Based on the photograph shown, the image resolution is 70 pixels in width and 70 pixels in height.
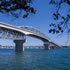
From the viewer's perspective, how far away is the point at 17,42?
10588 cm

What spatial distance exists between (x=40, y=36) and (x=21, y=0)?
102 meters

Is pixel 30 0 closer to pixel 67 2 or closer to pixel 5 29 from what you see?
pixel 67 2

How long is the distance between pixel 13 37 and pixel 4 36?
382 inches

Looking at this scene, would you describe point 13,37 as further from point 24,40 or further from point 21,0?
point 21,0

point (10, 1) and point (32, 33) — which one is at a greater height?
point (32, 33)

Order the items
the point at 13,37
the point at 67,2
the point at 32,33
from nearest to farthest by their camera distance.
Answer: the point at 67,2 → the point at 13,37 → the point at 32,33

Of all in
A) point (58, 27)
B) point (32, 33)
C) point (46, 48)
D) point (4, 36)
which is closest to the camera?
point (58, 27)

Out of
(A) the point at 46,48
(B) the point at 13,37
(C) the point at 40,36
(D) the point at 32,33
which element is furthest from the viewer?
(A) the point at 46,48

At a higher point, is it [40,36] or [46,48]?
[40,36]

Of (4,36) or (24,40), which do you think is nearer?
(4,36)

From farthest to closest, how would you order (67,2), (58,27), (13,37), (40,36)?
1. (40,36)
2. (13,37)
3. (58,27)
4. (67,2)

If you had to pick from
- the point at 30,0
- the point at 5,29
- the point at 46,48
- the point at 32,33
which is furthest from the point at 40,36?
the point at 30,0

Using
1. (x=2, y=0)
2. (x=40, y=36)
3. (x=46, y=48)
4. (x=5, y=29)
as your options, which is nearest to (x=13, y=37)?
(x=5, y=29)

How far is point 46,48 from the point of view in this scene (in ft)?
497
